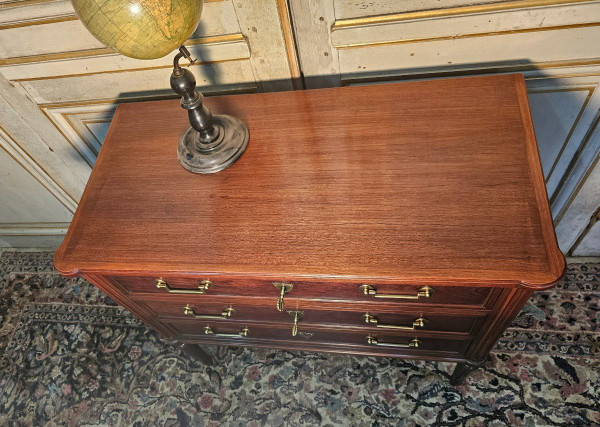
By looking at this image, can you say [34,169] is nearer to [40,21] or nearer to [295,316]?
[40,21]

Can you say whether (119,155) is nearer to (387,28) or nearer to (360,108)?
(360,108)

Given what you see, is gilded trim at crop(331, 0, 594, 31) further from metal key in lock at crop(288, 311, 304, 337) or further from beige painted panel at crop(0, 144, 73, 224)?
beige painted panel at crop(0, 144, 73, 224)

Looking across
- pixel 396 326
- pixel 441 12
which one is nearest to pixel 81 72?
pixel 441 12

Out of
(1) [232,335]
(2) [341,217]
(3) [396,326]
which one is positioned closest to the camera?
(2) [341,217]

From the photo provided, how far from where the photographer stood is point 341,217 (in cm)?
89

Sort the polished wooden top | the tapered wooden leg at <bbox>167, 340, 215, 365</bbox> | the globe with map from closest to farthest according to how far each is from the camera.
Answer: the globe with map < the polished wooden top < the tapered wooden leg at <bbox>167, 340, 215, 365</bbox>

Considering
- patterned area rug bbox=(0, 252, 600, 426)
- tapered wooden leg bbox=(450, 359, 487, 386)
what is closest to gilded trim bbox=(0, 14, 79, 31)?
patterned area rug bbox=(0, 252, 600, 426)

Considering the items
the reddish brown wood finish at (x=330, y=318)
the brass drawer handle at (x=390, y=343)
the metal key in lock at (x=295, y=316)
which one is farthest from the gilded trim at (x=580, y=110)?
the metal key in lock at (x=295, y=316)

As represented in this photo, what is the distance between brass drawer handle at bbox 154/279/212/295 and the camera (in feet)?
3.19

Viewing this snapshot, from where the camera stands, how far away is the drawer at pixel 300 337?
122 centimetres

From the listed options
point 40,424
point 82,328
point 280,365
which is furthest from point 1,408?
point 280,365

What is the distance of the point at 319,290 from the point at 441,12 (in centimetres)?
74

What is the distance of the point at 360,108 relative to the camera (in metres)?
1.06

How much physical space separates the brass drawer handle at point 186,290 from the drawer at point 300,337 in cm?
27
